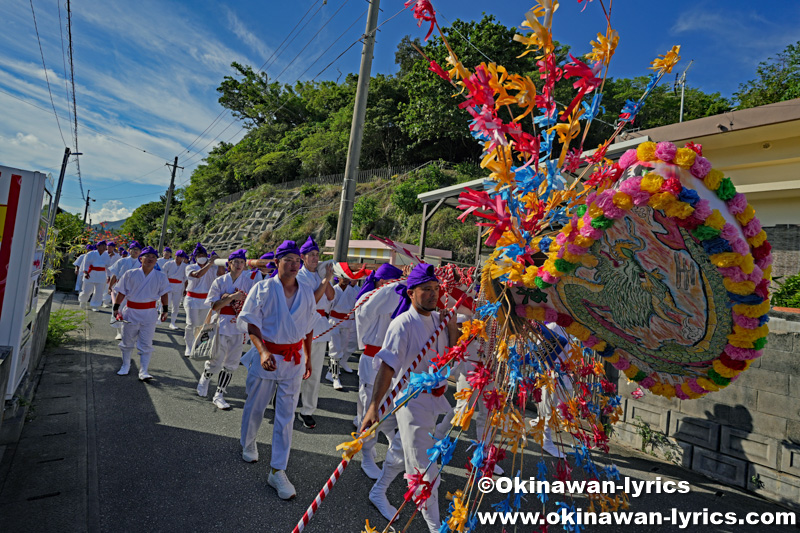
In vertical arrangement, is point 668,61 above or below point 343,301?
above

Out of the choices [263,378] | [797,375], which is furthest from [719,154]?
[263,378]

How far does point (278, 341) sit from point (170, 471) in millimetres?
1437

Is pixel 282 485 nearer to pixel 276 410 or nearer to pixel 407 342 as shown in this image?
pixel 276 410

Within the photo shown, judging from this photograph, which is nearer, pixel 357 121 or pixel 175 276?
pixel 357 121

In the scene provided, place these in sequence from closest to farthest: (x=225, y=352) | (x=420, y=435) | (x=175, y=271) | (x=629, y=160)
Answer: (x=629, y=160)
(x=420, y=435)
(x=225, y=352)
(x=175, y=271)

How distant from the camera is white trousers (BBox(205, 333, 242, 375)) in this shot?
580 centimetres

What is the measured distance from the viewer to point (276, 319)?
3982mm

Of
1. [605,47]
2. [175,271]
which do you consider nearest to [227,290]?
[605,47]

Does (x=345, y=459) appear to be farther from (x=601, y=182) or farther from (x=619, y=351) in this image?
(x=601, y=182)

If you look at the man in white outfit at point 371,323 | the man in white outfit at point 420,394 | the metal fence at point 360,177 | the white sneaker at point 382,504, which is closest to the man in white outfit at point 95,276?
the man in white outfit at point 371,323

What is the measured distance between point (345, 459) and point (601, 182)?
1.83m

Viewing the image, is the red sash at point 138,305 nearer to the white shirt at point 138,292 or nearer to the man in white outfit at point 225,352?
the white shirt at point 138,292

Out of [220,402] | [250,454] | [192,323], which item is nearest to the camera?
[250,454]

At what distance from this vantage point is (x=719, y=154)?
7.96 m
